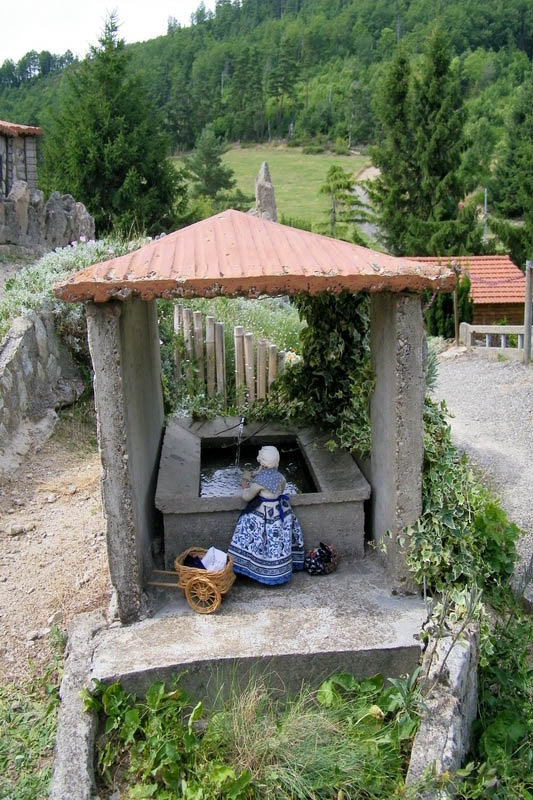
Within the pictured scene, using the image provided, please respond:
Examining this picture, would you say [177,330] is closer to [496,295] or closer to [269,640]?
[269,640]

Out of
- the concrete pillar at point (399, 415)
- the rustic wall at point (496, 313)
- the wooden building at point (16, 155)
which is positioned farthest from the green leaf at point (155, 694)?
the rustic wall at point (496, 313)

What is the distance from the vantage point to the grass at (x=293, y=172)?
4488 centimetres

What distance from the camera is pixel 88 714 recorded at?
3.91 metres

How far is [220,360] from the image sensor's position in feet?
30.8

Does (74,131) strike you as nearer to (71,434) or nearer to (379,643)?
(71,434)

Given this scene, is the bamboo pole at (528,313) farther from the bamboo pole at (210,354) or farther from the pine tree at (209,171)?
the pine tree at (209,171)

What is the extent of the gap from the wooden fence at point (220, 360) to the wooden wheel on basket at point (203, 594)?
4691mm

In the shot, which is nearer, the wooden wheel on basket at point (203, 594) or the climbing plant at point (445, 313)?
the wooden wheel on basket at point (203, 594)

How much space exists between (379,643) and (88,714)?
1.75 m

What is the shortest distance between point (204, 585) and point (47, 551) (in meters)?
2.04

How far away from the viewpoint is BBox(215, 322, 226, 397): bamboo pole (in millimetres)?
9305

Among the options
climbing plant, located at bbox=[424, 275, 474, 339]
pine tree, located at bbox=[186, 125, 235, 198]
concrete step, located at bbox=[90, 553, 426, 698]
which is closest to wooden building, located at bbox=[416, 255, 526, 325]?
climbing plant, located at bbox=[424, 275, 474, 339]

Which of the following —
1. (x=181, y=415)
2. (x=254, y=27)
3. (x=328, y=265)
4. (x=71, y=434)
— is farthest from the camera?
(x=254, y=27)

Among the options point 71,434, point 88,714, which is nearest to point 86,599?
point 88,714
